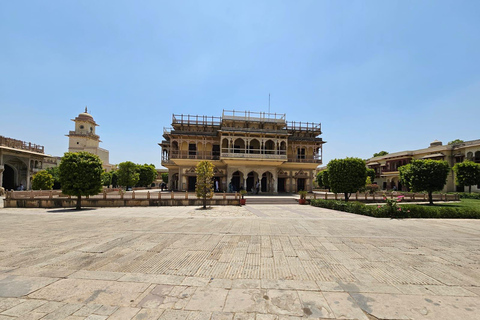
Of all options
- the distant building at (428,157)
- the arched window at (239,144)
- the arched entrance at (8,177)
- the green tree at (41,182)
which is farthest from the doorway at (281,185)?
the arched entrance at (8,177)

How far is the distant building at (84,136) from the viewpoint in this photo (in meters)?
50.8

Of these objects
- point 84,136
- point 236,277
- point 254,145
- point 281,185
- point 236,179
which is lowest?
point 236,277

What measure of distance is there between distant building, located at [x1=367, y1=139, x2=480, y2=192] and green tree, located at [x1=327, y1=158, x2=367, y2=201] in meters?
16.9

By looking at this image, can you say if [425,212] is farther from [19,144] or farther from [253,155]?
[19,144]

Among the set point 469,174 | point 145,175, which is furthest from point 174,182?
point 469,174

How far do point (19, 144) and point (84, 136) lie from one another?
18.3 meters

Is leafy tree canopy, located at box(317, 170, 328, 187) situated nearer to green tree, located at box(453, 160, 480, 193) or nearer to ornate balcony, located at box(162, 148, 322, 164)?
ornate balcony, located at box(162, 148, 322, 164)

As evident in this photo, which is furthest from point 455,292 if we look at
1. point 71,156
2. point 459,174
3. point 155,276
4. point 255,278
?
point 459,174

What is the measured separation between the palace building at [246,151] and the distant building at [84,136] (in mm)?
29217

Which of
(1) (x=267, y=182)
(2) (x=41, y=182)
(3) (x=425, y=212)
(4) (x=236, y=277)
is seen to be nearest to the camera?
(4) (x=236, y=277)

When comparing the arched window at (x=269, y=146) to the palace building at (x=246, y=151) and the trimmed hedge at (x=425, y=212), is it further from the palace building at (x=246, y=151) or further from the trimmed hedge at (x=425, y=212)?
the trimmed hedge at (x=425, y=212)

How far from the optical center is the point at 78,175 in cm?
1641

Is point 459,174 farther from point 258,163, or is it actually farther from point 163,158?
point 163,158

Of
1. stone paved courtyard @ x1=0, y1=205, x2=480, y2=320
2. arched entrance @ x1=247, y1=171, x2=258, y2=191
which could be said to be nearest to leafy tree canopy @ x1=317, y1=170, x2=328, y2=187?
arched entrance @ x1=247, y1=171, x2=258, y2=191
